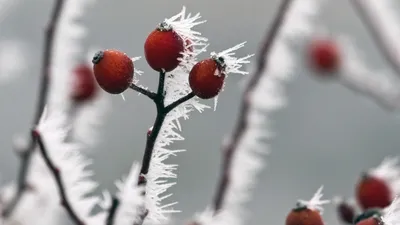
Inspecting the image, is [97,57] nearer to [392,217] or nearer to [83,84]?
[392,217]

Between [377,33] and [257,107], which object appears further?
[377,33]

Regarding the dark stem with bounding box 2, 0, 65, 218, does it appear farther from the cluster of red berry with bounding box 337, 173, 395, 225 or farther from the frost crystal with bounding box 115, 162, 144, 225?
the cluster of red berry with bounding box 337, 173, 395, 225

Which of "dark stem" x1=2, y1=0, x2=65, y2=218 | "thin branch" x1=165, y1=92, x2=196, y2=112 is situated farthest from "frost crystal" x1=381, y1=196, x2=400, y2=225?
"dark stem" x1=2, y1=0, x2=65, y2=218

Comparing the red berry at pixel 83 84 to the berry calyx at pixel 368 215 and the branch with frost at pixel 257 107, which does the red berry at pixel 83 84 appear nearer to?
the branch with frost at pixel 257 107

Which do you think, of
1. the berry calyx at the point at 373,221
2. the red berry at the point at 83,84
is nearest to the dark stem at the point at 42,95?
the red berry at the point at 83,84

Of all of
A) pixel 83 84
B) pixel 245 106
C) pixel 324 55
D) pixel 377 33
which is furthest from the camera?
pixel 324 55

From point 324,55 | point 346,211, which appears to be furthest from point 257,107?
point 324,55
